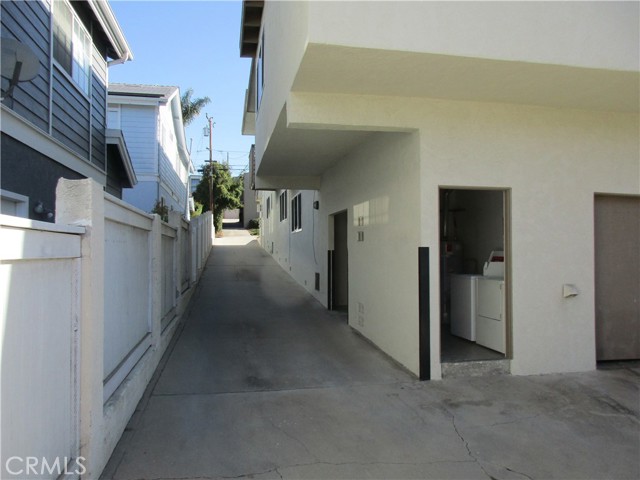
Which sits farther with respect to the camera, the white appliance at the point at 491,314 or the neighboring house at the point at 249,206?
the neighboring house at the point at 249,206

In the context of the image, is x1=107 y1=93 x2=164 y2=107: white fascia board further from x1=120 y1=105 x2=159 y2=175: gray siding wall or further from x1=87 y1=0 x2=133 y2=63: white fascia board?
x1=87 y1=0 x2=133 y2=63: white fascia board

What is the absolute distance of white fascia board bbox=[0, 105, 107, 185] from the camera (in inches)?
215

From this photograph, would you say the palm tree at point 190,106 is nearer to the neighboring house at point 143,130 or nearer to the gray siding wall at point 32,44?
the neighboring house at point 143,130

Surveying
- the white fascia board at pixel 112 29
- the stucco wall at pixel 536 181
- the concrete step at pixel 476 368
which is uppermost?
the white fascia board at pixel 112 29

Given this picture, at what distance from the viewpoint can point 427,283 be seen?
214 inches

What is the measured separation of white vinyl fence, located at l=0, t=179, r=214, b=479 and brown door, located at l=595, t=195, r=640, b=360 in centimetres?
569

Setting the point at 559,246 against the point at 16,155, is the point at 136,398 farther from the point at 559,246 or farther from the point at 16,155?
the point at 559,246

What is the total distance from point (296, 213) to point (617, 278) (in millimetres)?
10322

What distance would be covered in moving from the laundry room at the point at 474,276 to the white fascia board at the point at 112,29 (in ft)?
23.7

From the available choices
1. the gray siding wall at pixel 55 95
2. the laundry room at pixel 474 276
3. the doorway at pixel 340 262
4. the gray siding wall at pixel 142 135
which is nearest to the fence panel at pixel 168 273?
the gray siding wall at pixel 55 95

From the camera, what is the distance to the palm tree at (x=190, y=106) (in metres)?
31.9

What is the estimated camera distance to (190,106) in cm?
3197

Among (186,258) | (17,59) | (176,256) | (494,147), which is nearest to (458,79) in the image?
(494,147)

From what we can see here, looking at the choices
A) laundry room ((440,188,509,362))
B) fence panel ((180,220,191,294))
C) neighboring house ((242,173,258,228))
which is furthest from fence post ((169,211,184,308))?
neighboring house ((242,173,258,228))
